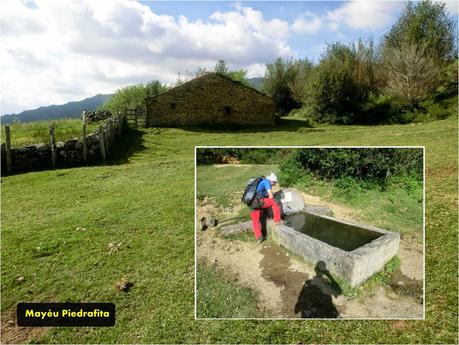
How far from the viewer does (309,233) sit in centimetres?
477

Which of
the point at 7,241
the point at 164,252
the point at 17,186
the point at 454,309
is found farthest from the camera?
the point at 17,186

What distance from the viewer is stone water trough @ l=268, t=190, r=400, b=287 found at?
4309mm

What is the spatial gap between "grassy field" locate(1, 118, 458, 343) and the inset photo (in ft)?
1.64

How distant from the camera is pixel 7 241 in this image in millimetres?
6816

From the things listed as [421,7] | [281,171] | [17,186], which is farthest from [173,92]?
[281,171]

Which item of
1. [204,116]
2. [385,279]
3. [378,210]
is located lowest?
[385,279]

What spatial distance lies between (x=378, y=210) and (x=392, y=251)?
1.66ft

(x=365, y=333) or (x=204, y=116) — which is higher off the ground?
(x=204, y=116)

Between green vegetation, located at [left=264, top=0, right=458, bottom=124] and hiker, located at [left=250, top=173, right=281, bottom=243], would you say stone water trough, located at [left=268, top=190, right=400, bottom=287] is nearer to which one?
hiker, located at [left=250, top=173, right=281, bottom=243]

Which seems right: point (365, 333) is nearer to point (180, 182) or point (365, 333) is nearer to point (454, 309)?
point (454, 309)

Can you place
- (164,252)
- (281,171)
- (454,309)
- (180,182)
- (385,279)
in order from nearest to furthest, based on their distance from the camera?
(385,279)
(281,171)
(454,309)
(164,252)
(180,182)

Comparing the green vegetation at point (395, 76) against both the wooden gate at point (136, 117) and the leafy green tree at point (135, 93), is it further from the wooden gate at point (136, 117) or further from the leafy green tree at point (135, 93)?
the leafy green tree at point (135, 93)

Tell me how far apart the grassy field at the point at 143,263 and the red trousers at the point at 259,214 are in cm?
122

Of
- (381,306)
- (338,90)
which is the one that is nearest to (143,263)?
(381,306)
